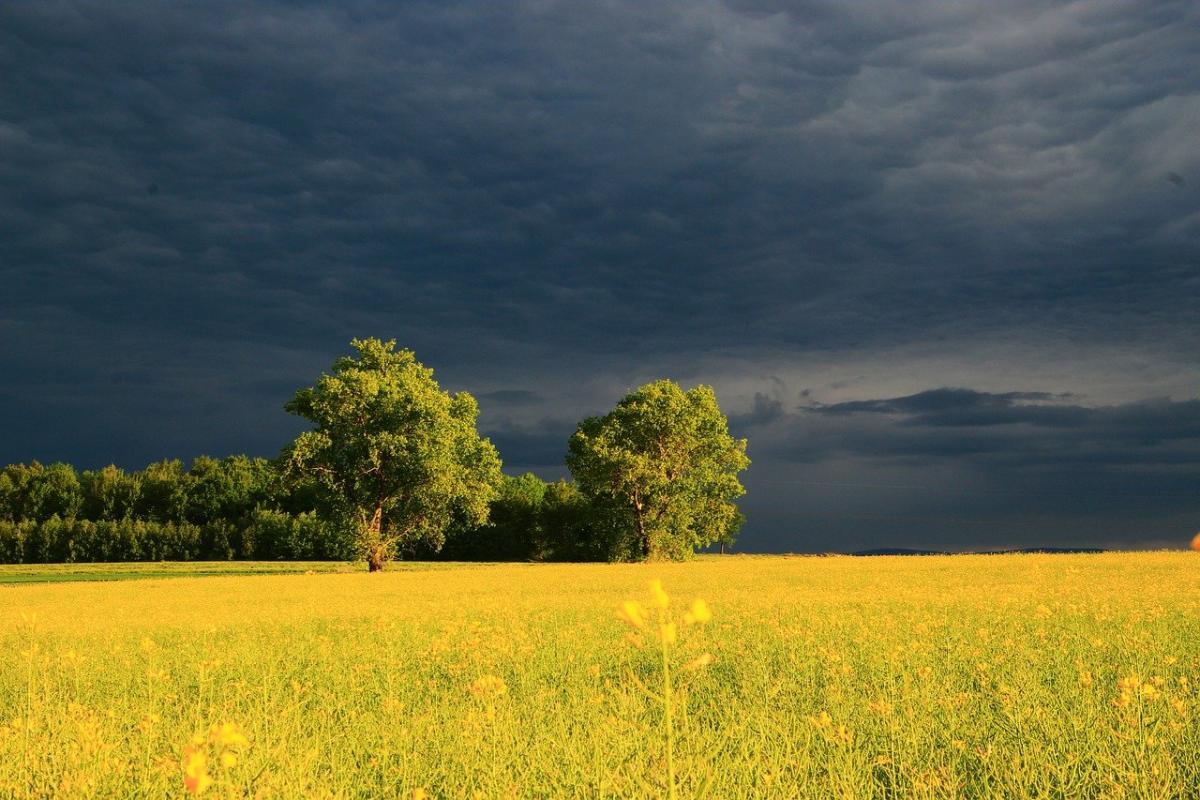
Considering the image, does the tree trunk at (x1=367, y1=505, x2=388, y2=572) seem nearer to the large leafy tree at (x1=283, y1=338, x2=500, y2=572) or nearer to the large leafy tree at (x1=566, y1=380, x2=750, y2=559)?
the large leafy tree at (x1=283, y1=338, x2=500, y2=572)

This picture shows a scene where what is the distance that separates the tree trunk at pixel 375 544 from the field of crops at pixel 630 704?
1210 inches

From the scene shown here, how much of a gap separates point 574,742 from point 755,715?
2.04m

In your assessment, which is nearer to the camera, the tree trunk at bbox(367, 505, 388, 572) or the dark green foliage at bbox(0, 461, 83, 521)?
the tree trunk at bbox(367, 505, 388, 572)

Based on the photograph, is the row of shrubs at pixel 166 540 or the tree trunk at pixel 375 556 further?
the row of shrubs at pixel 166 540

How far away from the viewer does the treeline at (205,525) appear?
7581 cm

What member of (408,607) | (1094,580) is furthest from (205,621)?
(1094,580)

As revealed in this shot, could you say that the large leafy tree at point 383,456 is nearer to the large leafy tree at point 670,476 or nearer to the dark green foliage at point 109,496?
the large leafy tree at point 670,476

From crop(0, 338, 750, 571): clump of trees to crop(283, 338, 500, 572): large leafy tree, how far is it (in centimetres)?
9

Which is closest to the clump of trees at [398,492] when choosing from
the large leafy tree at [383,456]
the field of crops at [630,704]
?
the large leafy tree at [383,456]

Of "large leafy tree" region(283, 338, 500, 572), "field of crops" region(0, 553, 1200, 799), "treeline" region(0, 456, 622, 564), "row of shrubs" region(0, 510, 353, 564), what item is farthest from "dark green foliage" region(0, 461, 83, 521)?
"field of crops" region(0, 553, 1200, 799)

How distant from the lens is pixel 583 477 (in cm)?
6231

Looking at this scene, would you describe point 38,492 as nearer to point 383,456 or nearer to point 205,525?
point 205,525

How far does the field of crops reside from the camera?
18.9 ft

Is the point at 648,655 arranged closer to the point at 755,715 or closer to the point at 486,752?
the point at 755,715
